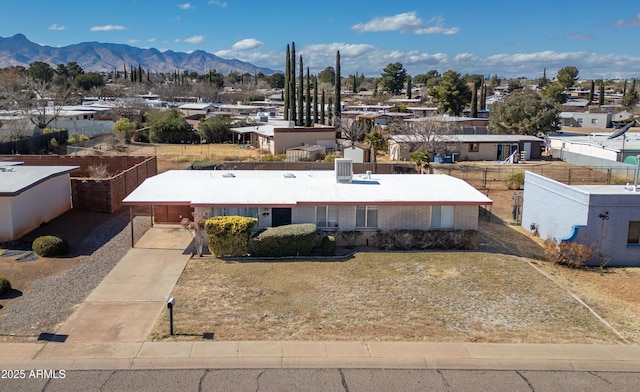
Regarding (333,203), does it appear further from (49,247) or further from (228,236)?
(49,247)

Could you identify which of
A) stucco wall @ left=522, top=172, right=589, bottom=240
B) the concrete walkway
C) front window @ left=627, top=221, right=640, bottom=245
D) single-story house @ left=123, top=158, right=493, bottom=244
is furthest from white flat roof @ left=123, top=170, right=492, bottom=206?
the concrete walkway

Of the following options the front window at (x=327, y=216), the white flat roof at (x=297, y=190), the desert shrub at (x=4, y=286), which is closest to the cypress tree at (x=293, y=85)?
the white flat roof at (x=297, y=190)

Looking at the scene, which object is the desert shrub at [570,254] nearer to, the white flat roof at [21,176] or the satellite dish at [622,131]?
the satellite dish at [622,131]

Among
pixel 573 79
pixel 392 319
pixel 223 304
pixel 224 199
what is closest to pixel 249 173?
pixel 224 199

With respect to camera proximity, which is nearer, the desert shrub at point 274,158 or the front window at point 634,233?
the front window at point 634,233

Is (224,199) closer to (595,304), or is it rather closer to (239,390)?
(239,390)

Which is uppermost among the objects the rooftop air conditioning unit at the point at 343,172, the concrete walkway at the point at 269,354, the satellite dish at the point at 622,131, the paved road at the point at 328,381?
the satellite dish at the point at 622,131

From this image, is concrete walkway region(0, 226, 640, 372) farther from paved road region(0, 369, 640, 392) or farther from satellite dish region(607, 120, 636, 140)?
satellite dish region(607, 120, 636, 140)
